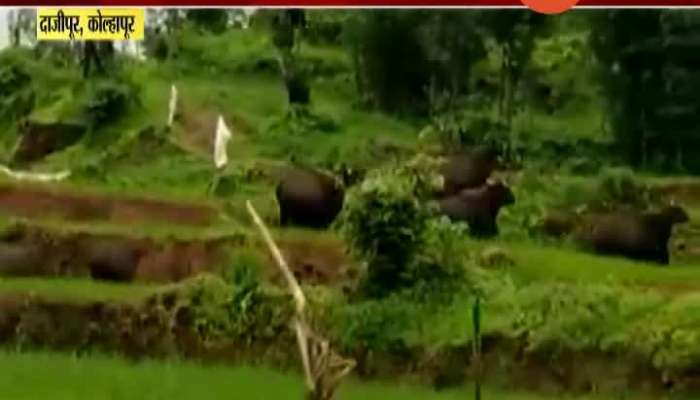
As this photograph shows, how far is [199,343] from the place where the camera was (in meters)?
2.13

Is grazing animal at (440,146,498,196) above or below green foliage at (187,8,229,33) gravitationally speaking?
below

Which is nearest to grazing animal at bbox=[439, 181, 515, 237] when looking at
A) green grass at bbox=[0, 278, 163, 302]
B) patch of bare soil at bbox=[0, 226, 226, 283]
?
patch of bare soil at bbox=[0, 226, 226, 283]

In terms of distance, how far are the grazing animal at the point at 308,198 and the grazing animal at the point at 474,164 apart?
0.52 feet

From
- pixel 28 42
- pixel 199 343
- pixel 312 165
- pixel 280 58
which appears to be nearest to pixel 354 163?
pixel 312 165

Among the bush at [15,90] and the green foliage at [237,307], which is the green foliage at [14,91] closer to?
the bush at [15,90]

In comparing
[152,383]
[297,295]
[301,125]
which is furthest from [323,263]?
[152,383]

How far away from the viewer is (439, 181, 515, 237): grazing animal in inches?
81.7

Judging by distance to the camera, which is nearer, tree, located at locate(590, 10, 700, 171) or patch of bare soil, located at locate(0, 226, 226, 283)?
tree, located at locate(590, 10, 700, 171)

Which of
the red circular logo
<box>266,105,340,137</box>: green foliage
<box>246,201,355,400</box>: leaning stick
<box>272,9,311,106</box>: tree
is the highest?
the red circular logo

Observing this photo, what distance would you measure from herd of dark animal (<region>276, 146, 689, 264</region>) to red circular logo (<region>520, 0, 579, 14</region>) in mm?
216

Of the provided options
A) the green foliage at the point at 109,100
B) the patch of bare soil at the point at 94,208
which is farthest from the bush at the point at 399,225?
the green foliage at the point at 109,100

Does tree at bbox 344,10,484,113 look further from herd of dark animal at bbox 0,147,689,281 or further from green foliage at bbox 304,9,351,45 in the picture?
herd of dark animal at bbox 0,147,689,281

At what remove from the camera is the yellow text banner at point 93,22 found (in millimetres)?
2086

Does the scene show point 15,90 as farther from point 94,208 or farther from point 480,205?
point 480,205
